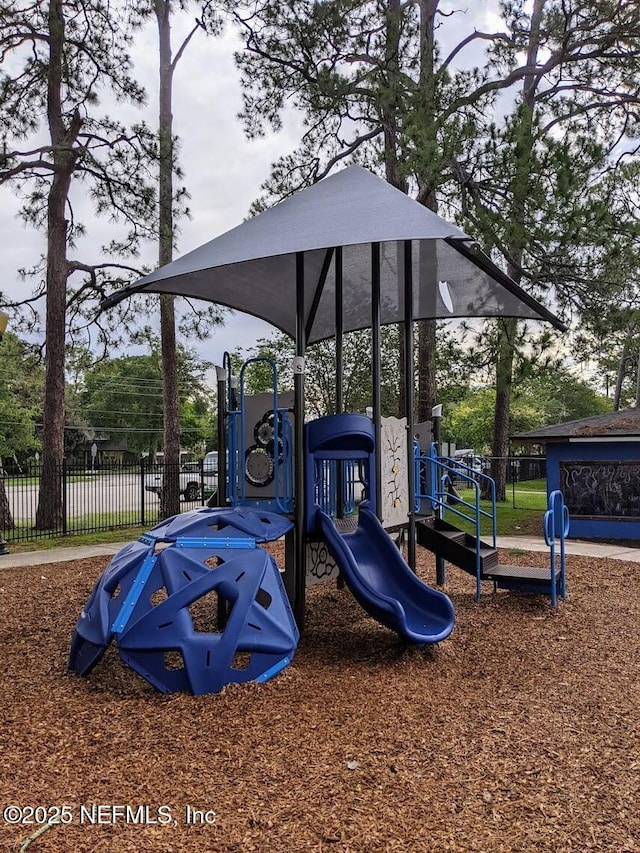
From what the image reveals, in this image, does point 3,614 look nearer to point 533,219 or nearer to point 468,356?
point 533,219

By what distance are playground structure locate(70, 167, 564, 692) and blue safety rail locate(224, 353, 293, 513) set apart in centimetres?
1

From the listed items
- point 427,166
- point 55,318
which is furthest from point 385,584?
point 55,318

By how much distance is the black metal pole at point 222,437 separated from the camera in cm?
584

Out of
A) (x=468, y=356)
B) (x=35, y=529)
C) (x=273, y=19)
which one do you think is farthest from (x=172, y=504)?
(x=273, y=19)

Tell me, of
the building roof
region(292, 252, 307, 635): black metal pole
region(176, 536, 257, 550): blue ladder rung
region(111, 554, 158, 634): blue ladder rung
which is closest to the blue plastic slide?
region(292, 252, 307, 635): black metal pole

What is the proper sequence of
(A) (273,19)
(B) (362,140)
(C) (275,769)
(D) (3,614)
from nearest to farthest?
(C) (275,769), (D) (3,614), (A) (273,19), (B) (362,140)

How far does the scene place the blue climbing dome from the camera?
4.18 meters

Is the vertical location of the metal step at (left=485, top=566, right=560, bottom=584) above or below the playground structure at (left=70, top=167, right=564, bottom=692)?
below

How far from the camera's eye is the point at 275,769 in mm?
3254

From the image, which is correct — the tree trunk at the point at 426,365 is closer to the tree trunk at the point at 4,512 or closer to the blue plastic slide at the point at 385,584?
the tree trunk at the point at 4,512

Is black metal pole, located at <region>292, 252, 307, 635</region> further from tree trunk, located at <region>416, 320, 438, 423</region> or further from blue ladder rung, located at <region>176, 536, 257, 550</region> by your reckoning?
tree trunk, located at <region>416, 320, 438, 423</region>

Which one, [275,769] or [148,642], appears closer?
[275,769]

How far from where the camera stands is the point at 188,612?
449cm

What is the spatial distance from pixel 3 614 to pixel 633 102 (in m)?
14.3
